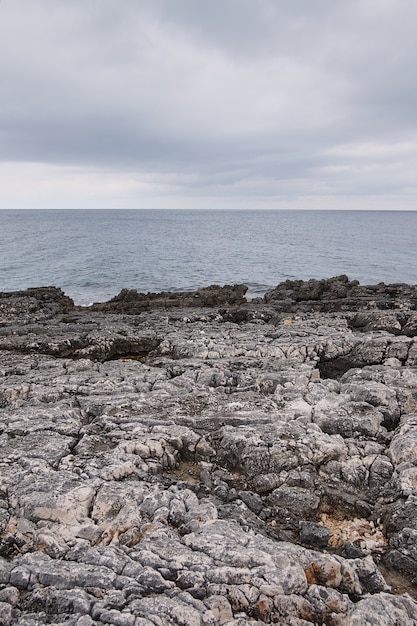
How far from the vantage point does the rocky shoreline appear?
216 inches

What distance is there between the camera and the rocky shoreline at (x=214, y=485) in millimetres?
5488

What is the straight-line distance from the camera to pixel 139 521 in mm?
6879

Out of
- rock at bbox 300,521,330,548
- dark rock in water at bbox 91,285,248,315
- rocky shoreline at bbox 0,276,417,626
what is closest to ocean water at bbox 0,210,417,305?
dark rock in water at bbox 91,285,248,315

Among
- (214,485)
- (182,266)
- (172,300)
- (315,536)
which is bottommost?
(315,536)

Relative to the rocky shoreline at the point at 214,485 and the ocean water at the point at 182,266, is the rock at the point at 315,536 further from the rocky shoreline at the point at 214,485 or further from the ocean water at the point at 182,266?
the ocean water at the point at 182,266

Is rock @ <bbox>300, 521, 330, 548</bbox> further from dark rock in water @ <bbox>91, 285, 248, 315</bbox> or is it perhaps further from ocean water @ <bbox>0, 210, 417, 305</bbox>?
ocean water @ <bbox>0, 210, 417, 305</bbox>

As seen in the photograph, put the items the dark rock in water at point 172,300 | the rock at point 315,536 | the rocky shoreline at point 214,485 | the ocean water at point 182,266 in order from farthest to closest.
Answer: the ocean water at point 182,266 < the dark rock in water at point 172,300 < the rock at point 315,536 < the rocky shoreline at point 214,485

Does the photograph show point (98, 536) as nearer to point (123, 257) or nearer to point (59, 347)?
point (59, 347)

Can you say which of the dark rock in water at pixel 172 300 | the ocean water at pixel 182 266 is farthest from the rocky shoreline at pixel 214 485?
the ocean water at pixel 182 266

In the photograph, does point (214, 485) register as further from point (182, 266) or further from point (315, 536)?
point (182, 266)

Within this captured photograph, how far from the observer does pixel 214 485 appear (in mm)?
8109

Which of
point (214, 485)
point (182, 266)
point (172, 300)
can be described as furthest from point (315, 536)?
point (182, 266)

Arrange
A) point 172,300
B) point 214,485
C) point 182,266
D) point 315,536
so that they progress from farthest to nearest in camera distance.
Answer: point 182,266 → point 172,300 → point 214,485 → point 315,536

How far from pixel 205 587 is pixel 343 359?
1027 centimetres
